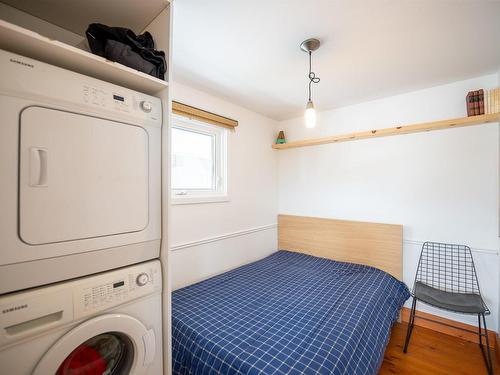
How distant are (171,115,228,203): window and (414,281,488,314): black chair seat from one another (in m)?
1.97

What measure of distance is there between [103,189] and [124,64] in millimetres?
559

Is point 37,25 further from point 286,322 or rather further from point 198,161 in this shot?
point 286,322

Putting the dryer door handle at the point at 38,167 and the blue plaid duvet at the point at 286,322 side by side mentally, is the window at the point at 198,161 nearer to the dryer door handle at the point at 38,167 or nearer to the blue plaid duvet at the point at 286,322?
the blue plaid duvet at the point at 286,322

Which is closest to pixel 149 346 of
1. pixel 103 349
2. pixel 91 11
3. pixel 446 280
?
pixel 103 349

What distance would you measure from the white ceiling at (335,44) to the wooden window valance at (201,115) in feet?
0.76

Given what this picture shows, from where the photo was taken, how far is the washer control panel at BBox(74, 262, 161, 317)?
856mm

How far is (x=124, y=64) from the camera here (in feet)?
3.31

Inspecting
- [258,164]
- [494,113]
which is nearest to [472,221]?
[494,113]

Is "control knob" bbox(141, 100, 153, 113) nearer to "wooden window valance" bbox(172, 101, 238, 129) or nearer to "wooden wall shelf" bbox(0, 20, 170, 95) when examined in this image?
"wooden wall shelf" bbox(0, 20, 170, 95)

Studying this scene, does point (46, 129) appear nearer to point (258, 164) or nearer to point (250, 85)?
point (250, 85)

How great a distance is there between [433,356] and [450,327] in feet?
1.47

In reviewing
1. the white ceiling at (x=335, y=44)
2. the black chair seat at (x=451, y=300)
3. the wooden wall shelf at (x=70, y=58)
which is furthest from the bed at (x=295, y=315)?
the white ceiling at (x=335, y=44)

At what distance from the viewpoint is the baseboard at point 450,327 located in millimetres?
1912

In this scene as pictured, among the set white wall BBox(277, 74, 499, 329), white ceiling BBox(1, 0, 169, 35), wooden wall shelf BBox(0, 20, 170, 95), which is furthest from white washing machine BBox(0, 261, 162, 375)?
white wall BBox(277, 74, 499, 329)
